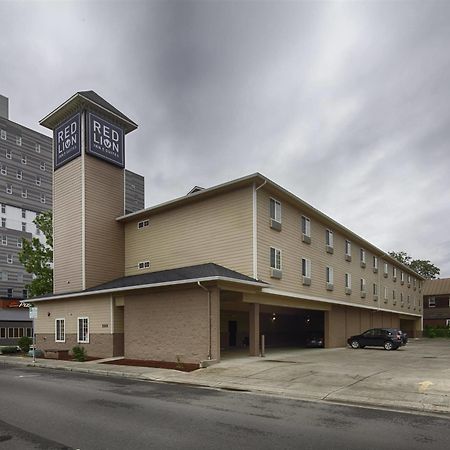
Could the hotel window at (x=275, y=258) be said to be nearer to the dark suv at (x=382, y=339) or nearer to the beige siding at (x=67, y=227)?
the dark suv at (x=382, y=339)

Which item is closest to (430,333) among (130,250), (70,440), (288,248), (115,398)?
(288,248)

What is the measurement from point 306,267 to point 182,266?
8.36 m

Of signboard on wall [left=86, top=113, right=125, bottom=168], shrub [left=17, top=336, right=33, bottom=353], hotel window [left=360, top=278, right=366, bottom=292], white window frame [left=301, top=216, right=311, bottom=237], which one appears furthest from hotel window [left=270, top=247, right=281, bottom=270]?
shrub [left=17, top=336, right=33, bottom=353]

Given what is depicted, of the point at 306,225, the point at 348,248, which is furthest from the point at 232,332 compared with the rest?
the point at 348,248

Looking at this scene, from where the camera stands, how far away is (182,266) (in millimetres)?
27281

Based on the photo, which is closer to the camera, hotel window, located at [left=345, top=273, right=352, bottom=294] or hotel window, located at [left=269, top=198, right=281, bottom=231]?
hotel window, located at [left=269, top=198, right=281, bottom=231]

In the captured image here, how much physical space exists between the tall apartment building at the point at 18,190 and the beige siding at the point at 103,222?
43.6m

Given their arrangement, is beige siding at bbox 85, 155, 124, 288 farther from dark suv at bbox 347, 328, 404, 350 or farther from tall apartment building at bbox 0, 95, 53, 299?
tall apartment building at bbox 0, 95, 53, 299

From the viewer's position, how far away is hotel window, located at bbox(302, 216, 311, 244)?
29.7 meters

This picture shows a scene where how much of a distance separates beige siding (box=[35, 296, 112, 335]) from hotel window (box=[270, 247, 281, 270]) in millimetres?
9815

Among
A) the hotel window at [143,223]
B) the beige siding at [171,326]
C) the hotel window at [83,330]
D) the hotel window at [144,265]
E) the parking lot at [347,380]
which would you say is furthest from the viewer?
the hotel window at [143,223]

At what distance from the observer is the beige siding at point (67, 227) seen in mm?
30250

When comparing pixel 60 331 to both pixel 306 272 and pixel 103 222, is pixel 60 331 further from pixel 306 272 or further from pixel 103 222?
pixel 306 272

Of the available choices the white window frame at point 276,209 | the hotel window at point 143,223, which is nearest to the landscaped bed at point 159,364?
the white window frame at point 276,209
